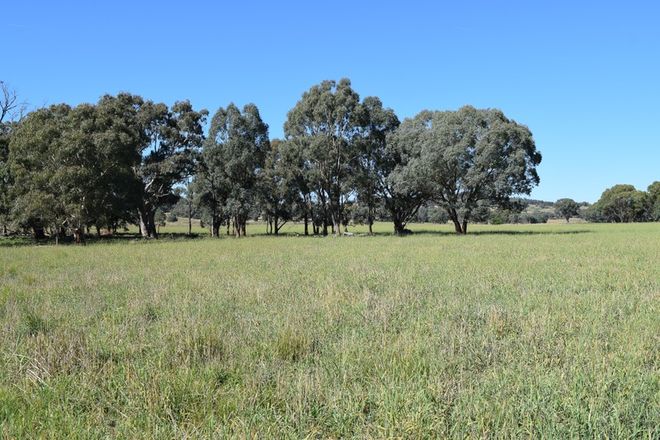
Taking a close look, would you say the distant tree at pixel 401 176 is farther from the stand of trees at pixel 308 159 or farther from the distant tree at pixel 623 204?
the distant tree at pixel 623 204

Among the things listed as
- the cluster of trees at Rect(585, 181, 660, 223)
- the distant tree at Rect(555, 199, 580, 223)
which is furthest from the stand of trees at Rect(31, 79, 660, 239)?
the distant tree at Rect(555, 199, 580, 223)

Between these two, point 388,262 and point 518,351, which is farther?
point 388,262

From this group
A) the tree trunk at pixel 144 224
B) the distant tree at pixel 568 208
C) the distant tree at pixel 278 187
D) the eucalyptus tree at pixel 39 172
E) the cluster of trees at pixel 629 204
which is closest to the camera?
the eucalyptus tree at pixel 39 172

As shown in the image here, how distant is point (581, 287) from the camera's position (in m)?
10.7

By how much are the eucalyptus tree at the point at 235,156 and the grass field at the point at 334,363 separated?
41208 mm

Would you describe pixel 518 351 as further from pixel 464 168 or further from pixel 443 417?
pixel 464 168

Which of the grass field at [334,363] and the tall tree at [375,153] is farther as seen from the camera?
the tall tree at [375,153]

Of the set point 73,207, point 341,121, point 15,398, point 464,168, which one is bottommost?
point 15,398

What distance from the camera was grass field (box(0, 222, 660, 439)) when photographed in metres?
3.81

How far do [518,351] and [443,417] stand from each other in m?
2.41

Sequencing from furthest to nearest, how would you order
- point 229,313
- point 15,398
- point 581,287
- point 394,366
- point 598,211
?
point 598,211 → point 581,287 → point 229,313 → point 394,366 → point 15,398

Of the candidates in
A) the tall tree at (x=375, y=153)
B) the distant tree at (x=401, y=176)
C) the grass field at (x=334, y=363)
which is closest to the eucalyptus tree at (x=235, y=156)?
the tall tree at (x=375, y=153)

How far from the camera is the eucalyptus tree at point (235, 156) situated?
5062 centimetres

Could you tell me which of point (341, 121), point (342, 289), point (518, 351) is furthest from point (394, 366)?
point (341, 121)
